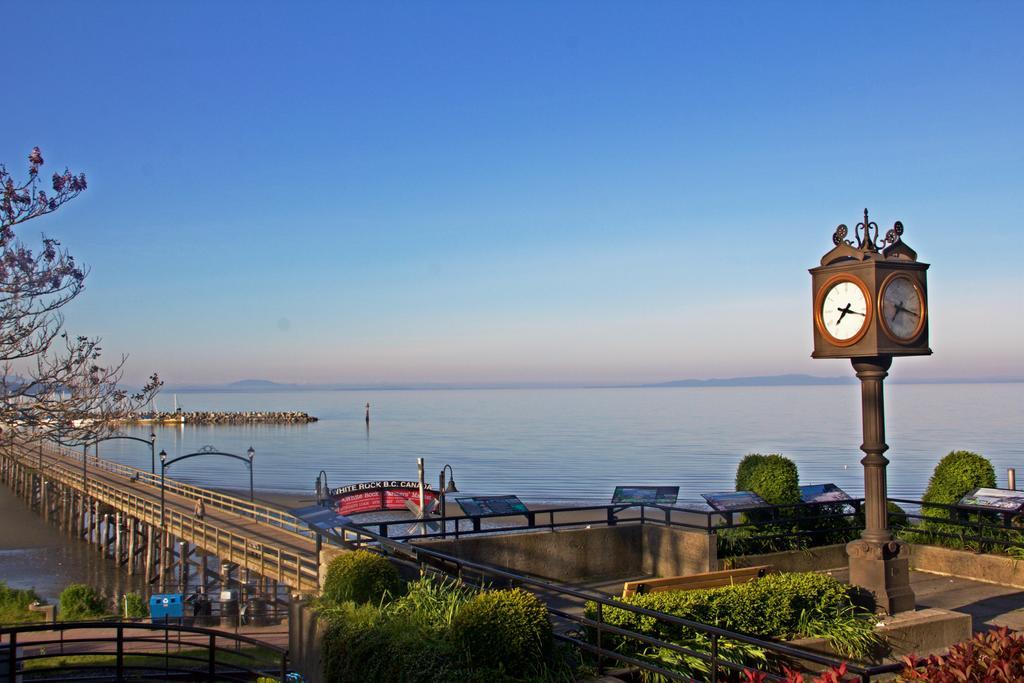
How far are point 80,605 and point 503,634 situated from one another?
90.0 ft

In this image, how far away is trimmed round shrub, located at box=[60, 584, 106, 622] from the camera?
28.3m

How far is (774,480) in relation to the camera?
1490 centimetres

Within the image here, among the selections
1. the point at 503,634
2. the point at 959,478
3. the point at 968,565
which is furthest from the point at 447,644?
the point at 959,478

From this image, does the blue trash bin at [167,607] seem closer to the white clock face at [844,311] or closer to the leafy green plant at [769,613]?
the leafy green plant at [769,613]

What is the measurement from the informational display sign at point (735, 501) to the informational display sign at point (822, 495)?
39.3 inches

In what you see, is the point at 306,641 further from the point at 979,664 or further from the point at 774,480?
the point at 774,480

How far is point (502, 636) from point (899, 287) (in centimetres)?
634

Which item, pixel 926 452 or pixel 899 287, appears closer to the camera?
pixel 899 287

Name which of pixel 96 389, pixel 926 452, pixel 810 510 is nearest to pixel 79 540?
pixel 96 389

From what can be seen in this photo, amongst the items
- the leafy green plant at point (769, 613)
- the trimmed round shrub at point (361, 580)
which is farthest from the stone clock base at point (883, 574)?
the trimmed round shrub at point (361, 580)

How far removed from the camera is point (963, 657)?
448 cm

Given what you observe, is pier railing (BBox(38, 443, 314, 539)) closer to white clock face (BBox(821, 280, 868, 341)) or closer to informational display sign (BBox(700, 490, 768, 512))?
informational display sign (BBox(700, 490, 768, 512))

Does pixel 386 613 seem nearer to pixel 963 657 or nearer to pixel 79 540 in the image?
pixel 963 657

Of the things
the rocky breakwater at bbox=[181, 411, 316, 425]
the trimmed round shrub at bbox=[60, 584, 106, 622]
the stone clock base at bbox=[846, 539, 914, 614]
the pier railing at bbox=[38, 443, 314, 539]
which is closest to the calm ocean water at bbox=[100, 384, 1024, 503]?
the pier railing at bbox=[38, 443, 314, 539]
